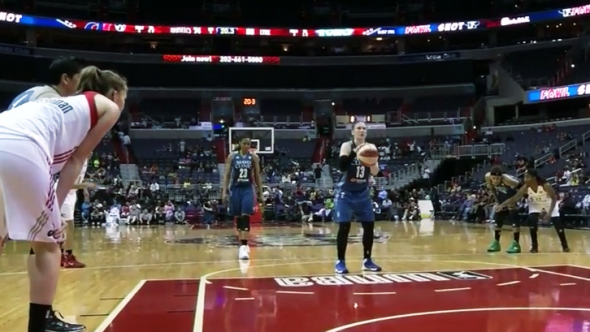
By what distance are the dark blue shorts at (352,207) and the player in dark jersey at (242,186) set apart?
2006 mm

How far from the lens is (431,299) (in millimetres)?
5008

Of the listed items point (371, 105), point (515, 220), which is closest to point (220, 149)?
point (371, 105)

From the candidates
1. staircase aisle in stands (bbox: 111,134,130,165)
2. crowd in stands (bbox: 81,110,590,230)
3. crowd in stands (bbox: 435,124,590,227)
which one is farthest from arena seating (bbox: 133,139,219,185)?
crowd in stands (bbox: 435,124,590,227)

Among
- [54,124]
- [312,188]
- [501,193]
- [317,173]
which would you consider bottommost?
[501,193]

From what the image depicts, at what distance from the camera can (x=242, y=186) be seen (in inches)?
359

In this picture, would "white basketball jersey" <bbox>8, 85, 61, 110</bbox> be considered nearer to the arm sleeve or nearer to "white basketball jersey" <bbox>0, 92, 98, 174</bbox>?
"white basketball jersey" <bbox>0, 92, 98, 174</bbox>

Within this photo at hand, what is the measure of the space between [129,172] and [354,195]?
28.0 meters

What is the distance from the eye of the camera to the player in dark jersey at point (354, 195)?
7.15m

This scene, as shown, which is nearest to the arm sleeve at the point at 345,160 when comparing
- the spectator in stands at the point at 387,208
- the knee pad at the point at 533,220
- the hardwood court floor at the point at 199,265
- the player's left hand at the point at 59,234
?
the hardwood court floor at the point at 199,265

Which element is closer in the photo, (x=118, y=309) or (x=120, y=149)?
(x=118, y=309)

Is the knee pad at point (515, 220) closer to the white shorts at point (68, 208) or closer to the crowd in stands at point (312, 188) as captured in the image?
the white shorts at point (68, 208)

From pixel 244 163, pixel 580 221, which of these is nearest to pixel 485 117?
pixel 580 221

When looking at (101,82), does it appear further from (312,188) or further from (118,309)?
(312,188)

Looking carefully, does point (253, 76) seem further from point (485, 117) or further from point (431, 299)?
point (431, 299)
